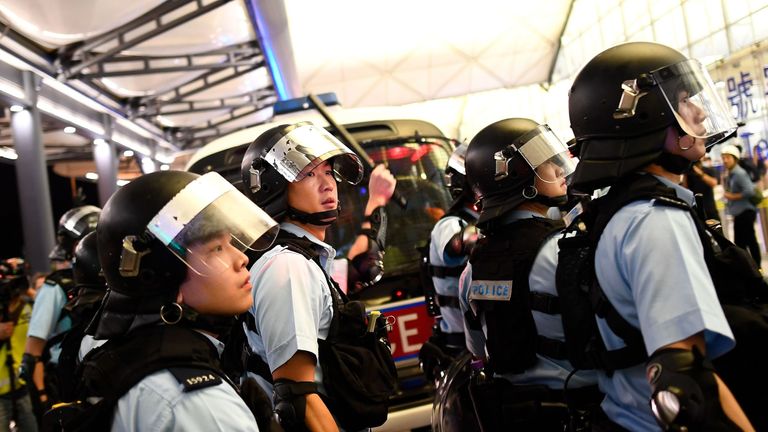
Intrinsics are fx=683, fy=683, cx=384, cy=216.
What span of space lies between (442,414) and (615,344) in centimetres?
160

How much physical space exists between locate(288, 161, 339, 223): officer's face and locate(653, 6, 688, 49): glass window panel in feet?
47.6

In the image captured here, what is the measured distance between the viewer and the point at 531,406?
2.74m

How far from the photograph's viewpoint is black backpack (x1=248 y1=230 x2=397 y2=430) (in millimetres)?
2641

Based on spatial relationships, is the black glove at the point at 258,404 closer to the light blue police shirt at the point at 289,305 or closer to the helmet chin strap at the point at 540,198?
the light blue police shirt at the point at 289,305

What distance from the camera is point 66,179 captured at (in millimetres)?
26094

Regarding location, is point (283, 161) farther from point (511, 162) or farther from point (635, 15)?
point (635, 15)

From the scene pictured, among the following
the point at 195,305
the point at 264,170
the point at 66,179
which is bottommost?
the point at 66,179

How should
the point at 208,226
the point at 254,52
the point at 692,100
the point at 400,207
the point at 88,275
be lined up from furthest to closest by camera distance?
the point at 254,52 < the point at 400,207 < the point at 88,275 < the point at 692,100 < the point at 208,226

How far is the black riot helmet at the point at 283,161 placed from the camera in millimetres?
2959

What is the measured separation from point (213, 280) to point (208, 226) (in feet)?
0.50

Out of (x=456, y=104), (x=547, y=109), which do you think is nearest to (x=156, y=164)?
(x=456, y=104)

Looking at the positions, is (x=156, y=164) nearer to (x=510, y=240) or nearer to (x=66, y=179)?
(x=66, y=179)

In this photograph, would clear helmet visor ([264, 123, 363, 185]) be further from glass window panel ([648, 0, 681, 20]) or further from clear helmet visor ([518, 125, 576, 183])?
glass window panel ([648, 0, 681, 20])

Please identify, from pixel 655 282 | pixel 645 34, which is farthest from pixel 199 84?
pixel 655 282
